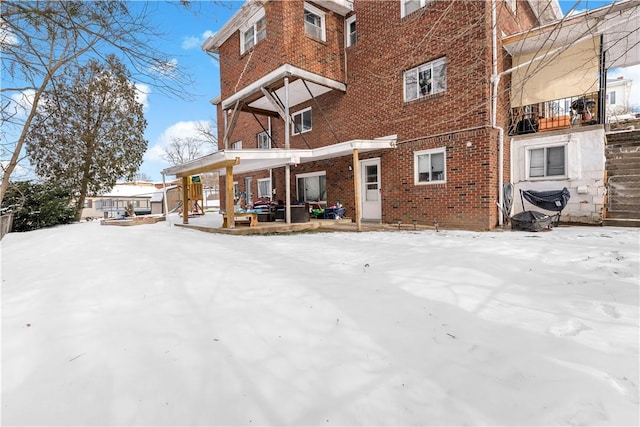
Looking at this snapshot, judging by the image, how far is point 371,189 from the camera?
11.2 metres

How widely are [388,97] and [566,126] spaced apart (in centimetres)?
574

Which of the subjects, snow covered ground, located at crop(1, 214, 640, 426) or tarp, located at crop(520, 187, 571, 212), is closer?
snow covered ground, located at crop(1, 214, 640, 426)

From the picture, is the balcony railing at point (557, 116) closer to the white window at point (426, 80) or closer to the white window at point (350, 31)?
the white window at point (426, 80)

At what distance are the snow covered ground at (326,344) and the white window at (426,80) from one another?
268 inches

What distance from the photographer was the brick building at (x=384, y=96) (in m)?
8.42

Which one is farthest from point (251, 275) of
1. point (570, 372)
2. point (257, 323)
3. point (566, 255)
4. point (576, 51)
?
point (576, 51)

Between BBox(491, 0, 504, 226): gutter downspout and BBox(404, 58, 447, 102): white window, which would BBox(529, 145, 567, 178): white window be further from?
BBox(404, 58, 447, 102): white window

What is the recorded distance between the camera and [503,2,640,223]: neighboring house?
27.8ft

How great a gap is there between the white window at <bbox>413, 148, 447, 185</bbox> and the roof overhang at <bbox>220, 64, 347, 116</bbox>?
438 centimetres

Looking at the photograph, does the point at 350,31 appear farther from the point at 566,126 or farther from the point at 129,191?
the point at 129,191

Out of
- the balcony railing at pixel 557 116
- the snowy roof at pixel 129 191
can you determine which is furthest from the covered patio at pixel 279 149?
the snowy roof at pixel 129 191

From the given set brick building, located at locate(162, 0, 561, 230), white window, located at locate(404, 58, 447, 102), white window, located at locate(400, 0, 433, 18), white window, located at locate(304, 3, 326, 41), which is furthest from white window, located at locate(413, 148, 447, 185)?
white window, located at locate(304, 3, 326, 41)

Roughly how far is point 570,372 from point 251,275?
3.32m

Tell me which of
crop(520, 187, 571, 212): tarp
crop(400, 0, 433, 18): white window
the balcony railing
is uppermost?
crop(400, 0, 433, 18): white window
